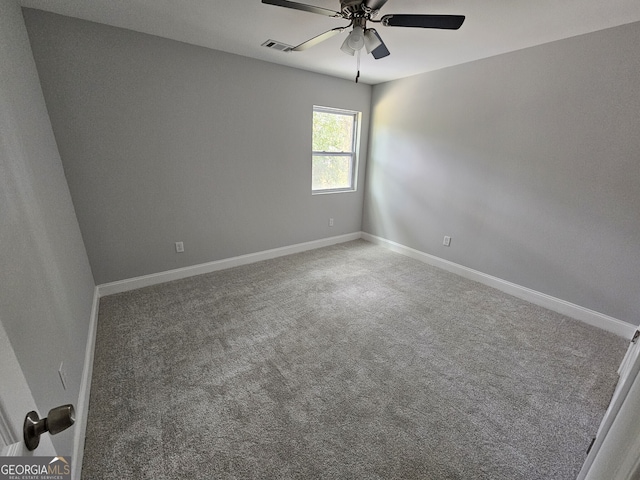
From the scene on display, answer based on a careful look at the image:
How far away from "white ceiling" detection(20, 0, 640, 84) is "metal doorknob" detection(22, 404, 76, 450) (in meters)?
2.37

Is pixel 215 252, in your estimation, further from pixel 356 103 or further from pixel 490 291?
pixel 490 291

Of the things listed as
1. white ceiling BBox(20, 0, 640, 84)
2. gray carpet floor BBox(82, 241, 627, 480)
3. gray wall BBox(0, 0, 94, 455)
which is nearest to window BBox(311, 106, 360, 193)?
white ceiling BBox(20, 0, 640, 84)

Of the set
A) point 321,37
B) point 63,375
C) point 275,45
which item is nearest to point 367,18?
point 321,37

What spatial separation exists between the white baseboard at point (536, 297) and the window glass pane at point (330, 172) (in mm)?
1400

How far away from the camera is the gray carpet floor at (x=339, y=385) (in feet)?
4.36

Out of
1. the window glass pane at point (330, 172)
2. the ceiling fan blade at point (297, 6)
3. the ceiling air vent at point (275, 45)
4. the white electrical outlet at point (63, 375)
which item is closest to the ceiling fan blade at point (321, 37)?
the ceiling fan blade at point (297, 6)

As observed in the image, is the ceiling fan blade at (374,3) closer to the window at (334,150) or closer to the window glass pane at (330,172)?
the window at (334,150)

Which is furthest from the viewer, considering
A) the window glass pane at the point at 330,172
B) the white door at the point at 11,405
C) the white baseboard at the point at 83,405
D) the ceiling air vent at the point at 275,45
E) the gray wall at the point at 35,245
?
the window glass pane at the point at 330,172

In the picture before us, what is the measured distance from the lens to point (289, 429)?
4.80ft

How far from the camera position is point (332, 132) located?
13.2 ft

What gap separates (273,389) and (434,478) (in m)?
0.96

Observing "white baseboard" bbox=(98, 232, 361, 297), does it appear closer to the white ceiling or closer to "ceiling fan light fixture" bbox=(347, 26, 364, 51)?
the white ceiling

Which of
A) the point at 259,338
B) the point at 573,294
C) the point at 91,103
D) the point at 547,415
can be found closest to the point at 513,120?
the point at 573,294

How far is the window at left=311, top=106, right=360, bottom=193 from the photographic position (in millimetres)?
3889
